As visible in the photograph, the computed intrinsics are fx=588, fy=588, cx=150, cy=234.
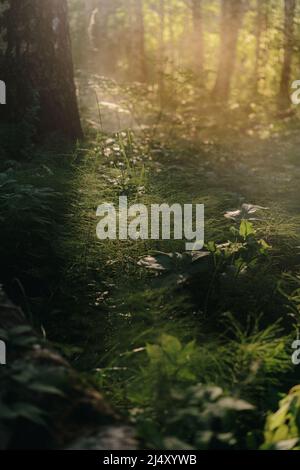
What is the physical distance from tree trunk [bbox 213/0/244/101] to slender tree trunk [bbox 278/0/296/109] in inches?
39.4

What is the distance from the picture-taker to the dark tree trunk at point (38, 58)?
5520 millimetres

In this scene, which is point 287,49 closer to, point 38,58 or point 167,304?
point 38,58

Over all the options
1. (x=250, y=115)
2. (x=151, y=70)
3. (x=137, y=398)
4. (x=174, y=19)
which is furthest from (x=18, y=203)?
(x=174, y=19)

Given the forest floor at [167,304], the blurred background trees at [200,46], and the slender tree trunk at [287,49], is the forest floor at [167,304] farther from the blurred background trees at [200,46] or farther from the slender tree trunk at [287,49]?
the slender tree trunk at [287,49]

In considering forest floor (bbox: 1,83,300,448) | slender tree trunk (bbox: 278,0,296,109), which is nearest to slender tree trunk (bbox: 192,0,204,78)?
slender tree trunk (bbox: 278,0,296,109)

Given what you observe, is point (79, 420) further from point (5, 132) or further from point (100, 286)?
point (5, 132)

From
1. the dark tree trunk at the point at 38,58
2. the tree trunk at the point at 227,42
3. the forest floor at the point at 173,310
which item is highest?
the tree trunk at the point at 227,42

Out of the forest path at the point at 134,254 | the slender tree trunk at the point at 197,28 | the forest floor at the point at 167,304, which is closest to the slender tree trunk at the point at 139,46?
the slender tree trunk at the point at 197,28

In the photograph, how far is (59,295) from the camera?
10.9 feet

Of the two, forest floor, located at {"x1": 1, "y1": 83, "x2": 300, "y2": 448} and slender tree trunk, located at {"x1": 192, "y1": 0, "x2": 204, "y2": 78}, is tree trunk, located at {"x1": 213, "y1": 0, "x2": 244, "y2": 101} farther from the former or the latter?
forest floor, located at {"x1": 1, "y1": 83, "x2": 300, "y2": 448}

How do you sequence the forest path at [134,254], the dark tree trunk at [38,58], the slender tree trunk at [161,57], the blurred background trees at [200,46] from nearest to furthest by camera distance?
the forest path at [134,254]
the dark tree trunk at [38,58]
the slender tree trunk at [161,57]
the blurred background trees at [200,46]

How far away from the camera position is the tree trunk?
11.9 m

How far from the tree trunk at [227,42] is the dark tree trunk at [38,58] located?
664 centimetres
